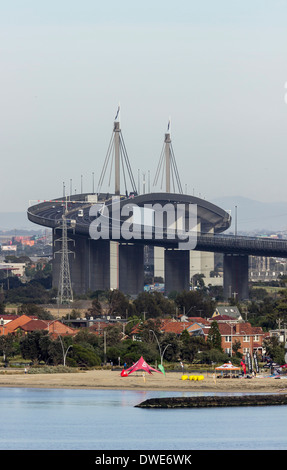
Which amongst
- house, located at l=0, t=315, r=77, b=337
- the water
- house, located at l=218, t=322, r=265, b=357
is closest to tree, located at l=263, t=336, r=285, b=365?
house, located at l=218, t=322, r=265, b=357

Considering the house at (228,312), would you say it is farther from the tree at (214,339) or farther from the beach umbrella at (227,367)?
the beach umbrella at (227,367)

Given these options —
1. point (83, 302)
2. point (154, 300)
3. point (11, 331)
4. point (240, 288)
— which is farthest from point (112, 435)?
point (240, 288)

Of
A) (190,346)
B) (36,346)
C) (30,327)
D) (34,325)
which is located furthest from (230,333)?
(34,325)

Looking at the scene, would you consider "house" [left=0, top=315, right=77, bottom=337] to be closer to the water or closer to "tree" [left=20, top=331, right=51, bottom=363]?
"tree" [left=20, top=331, right=51, bottom=363]

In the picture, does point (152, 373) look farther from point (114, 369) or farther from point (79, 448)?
point (79, 448)

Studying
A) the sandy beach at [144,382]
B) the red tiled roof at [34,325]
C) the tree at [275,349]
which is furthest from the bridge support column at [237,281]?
the sandy beach at [144,382]

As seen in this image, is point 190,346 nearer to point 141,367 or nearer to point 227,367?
point 227,367
